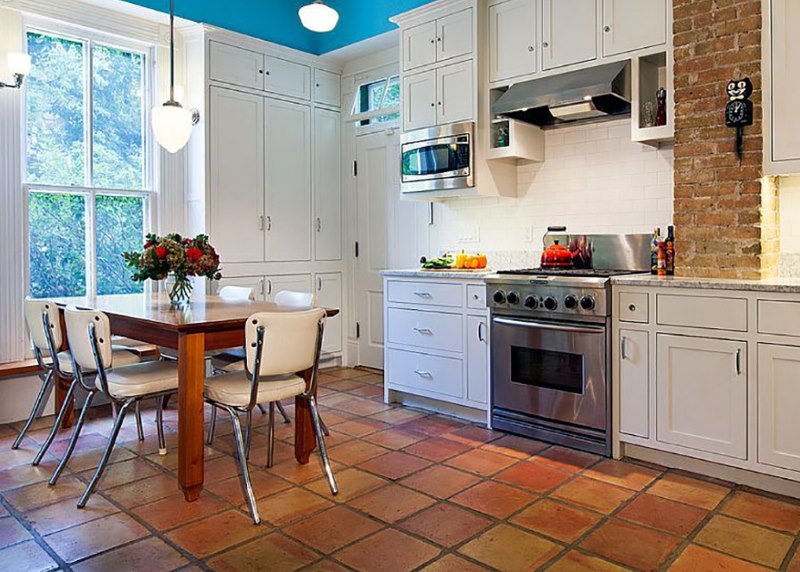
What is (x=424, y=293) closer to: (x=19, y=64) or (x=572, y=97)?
(x=572, y=97)

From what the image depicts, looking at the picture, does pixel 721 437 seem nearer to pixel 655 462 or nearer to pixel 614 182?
pixel 655 462

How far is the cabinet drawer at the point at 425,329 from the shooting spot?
4141mm

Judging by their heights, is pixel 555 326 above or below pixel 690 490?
above

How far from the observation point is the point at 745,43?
10.3 ft

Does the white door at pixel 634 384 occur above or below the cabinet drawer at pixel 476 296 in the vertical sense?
below

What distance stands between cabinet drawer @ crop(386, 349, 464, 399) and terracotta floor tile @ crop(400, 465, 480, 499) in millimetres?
958

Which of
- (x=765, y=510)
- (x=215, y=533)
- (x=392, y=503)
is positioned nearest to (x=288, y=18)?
(x=392, y=503)

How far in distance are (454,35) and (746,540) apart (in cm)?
344

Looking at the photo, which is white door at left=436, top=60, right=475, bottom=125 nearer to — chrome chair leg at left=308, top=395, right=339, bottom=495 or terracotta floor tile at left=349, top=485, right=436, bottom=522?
chrome chair leg at left=308, top=395, right=339, bottom=495

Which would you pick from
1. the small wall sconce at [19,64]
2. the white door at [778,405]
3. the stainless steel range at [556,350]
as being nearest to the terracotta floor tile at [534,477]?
the stainless steel range at [556,350]

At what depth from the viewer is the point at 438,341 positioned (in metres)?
4.25

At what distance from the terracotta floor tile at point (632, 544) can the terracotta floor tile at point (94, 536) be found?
1.77 metres

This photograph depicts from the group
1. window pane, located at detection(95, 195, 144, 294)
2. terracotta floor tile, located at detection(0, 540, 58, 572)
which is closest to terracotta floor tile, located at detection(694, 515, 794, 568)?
terracotta floor tile, located at detection(0, 540, 58, 572)

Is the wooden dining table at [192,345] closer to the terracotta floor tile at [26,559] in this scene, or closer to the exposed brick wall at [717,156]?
the terracotta floor tile at [26,559]
